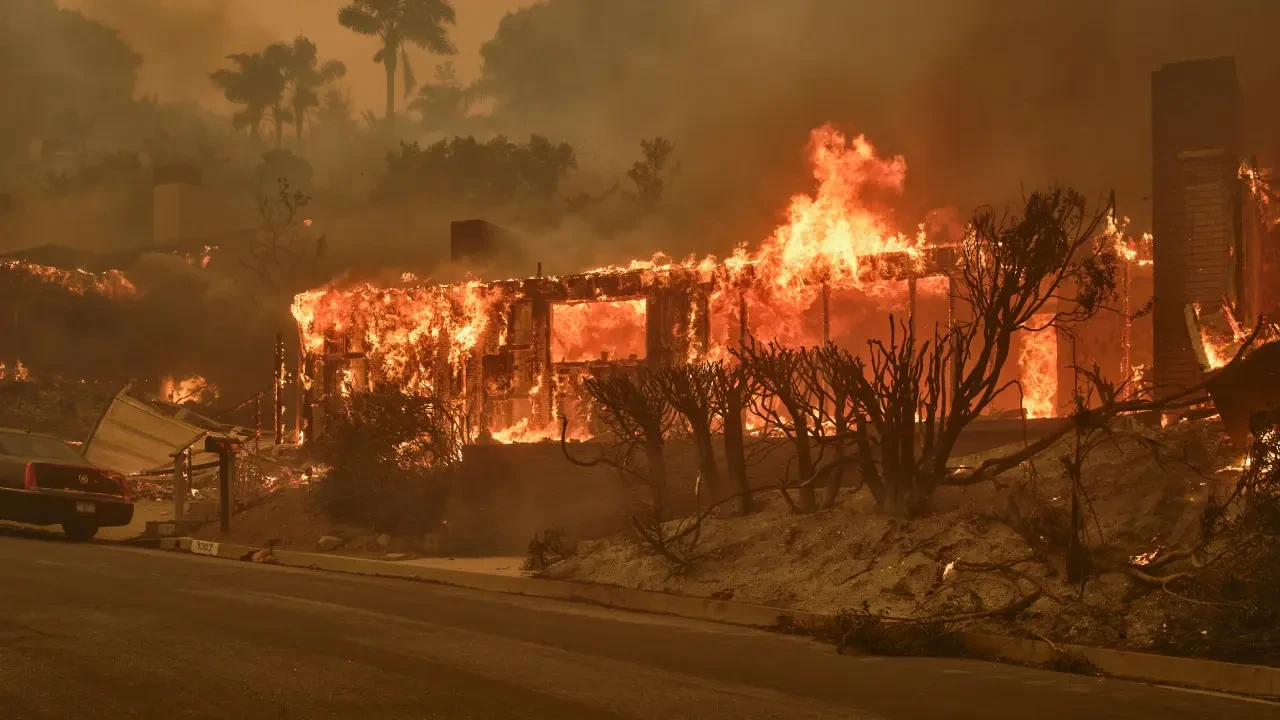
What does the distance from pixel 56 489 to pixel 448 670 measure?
41.1 feet

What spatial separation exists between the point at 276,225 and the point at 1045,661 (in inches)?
2213

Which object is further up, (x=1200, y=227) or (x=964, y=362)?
(x=1200, y=227)

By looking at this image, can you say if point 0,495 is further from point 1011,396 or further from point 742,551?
point 1011,396

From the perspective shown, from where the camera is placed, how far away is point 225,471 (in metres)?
19.8

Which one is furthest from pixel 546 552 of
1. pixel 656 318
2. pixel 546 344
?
pixel 546 344

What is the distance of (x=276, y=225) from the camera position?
60.5 metres

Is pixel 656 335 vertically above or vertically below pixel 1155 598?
above

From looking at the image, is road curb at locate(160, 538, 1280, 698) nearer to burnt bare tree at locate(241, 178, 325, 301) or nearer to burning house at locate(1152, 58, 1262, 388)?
burning house at locate(1152, 58, 1262, 388)

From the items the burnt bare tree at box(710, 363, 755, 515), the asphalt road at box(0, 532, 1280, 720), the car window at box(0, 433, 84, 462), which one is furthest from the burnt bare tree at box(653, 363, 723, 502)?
the car window at box(0, 433, 84, 462)

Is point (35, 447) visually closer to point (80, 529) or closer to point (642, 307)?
point (80, 529)

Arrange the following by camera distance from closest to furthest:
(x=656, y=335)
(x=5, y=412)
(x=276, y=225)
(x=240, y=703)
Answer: (x=240, y=703)
(x=656, y=335)
(x=5, y=412)
(x=276, y=225)

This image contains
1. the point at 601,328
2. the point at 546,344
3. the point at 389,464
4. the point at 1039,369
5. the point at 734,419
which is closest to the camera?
the point at 734,419

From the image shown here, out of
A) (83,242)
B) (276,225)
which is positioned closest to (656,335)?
(276,225)

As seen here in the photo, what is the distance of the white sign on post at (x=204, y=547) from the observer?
60.0ft
